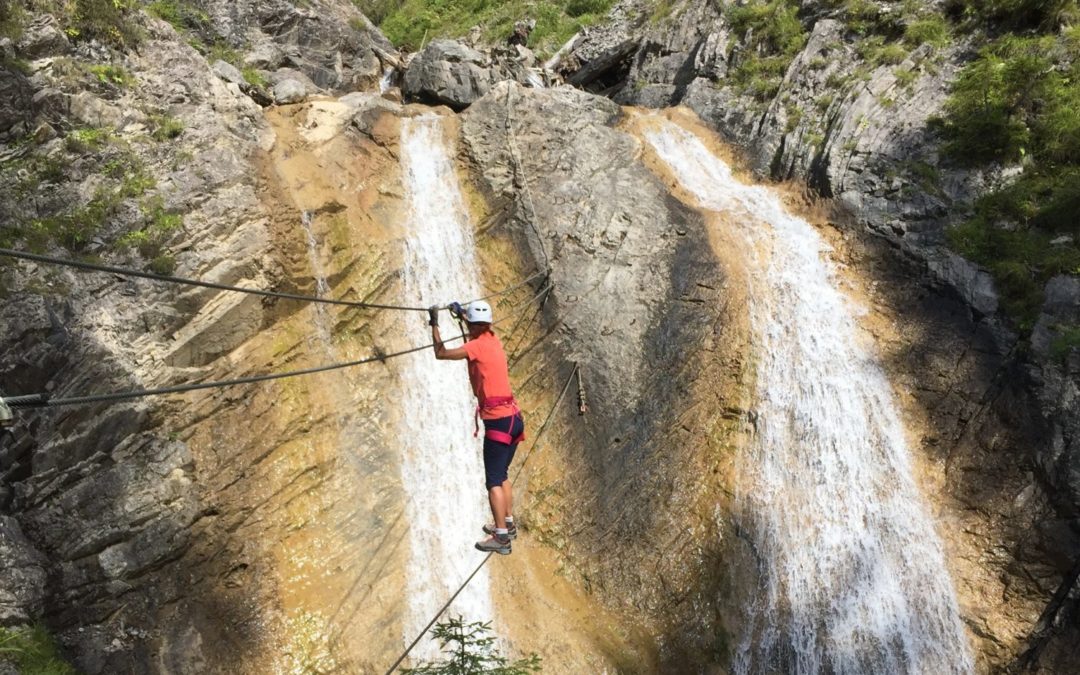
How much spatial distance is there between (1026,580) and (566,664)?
227 inches

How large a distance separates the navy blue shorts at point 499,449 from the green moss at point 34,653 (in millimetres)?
5542

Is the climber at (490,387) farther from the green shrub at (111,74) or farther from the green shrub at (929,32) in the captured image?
the green shrub at (929,32)

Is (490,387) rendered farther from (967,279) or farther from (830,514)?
(967,279)

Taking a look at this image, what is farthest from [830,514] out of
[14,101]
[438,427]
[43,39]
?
[43,39]

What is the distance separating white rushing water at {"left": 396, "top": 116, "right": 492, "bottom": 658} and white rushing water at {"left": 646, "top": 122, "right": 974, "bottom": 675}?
4.01 metres

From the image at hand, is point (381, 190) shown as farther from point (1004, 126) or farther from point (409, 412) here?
point (1004, 126)

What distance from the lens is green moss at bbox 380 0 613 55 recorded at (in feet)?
78.8

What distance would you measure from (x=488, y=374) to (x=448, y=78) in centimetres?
1226

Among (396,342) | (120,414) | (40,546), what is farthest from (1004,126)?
(40,546)

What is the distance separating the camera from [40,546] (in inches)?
304

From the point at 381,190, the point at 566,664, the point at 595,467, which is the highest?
the point at 381,190

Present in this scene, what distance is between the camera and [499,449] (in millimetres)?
5863

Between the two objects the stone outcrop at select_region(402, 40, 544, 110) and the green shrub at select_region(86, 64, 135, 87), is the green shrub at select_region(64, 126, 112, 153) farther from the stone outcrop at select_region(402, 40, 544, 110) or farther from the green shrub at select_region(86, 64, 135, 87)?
the stone outcrop at select_region(402, 40, 544, 110)

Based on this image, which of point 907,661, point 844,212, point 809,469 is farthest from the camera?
point 844,212
